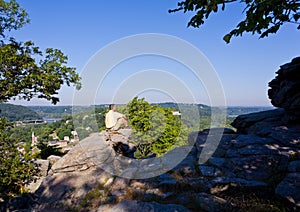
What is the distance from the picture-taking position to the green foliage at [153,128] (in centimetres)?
2253

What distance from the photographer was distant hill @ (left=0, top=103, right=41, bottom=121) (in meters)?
8.25

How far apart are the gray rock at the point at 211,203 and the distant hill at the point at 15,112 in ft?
26.7

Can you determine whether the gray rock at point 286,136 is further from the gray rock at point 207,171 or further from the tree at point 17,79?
the tree at point 17,79

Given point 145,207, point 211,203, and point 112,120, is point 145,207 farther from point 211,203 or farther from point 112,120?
point 112,120

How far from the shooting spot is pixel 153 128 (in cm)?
2406

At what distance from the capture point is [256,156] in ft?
18.4

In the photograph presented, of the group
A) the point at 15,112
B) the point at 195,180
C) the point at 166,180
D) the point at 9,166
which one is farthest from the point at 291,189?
the point at 15,112

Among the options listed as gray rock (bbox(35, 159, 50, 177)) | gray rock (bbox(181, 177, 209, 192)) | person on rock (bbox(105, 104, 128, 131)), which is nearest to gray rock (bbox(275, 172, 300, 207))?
gray rock (bbox(181, 177, 209, 192))

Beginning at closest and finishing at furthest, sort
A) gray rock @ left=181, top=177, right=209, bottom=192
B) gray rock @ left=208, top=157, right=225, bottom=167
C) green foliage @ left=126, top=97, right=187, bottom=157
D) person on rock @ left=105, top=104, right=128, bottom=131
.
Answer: gray rock @ left=181, top=177, right=209, bottom=192
gray rock @ left=208, top=157, right=225, bottom=167
person on rock @ left=105, top=104, right=128, bottom=131
green foliage @ left=126, top=97, right=187, bottom=157

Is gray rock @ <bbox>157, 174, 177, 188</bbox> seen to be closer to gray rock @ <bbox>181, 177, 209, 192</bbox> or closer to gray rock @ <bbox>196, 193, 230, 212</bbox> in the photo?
gray rock @ <bbox>181, 177, 209, 192</bbox>

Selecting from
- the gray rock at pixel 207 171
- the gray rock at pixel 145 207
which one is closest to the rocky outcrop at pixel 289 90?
the gray rock at pixel 207 171

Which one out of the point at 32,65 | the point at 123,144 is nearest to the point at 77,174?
the point at 123,144

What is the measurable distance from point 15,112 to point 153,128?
1492 cm

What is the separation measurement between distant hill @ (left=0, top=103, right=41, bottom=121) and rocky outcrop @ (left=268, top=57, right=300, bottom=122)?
37.7ft
